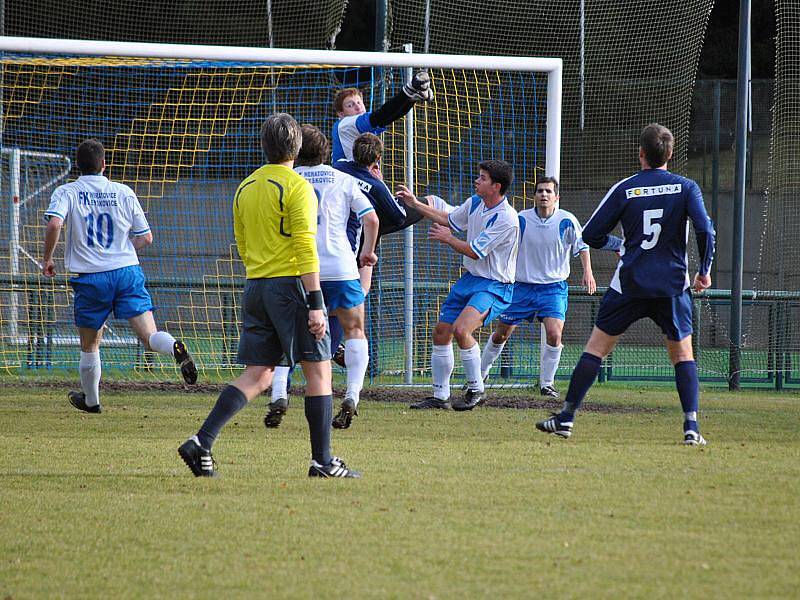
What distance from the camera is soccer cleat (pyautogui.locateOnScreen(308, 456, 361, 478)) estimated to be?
19.3ft

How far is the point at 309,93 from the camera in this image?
1608cm

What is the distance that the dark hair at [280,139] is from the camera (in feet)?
19.0

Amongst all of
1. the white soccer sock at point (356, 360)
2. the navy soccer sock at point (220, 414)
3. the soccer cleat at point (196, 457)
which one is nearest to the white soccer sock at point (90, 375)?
the white soccer sock at point (356, 360)

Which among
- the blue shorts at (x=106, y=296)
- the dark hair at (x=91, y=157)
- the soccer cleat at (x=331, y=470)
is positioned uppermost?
the dark hair at (x=91, y=157)

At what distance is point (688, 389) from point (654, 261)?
2.90 feet

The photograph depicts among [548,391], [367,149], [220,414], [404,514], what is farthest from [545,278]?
[404,514]

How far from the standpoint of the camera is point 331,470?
5.89 meters

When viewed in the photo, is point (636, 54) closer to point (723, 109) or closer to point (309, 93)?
point (723, 109)

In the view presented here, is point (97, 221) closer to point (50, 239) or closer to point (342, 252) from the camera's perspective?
point (50, 239)

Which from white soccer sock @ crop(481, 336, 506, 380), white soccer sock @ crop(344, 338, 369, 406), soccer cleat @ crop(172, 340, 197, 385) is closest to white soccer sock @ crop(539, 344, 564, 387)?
white soccer sock @ crop(481, 336, 506, 380)

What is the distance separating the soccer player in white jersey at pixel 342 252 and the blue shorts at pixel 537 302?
291cm

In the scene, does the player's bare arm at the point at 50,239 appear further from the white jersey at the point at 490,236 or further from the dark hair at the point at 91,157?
the white jersey at the point at 490,236

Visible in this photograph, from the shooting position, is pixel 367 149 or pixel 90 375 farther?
pixel 90 375

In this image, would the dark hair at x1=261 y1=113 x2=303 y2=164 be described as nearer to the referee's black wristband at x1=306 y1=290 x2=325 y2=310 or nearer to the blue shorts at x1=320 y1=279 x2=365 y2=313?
the referee's black wristband at x1=306 y1=290 x2=325 y2=310
